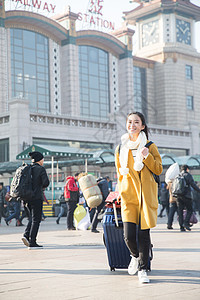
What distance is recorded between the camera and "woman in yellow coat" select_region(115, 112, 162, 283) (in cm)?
519

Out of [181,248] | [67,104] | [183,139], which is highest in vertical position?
[67,104]

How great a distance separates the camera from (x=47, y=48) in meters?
51.7

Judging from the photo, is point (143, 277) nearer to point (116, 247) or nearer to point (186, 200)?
point (116, 247)

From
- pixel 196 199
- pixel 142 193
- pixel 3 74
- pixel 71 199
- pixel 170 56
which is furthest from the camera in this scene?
pixel 170 56

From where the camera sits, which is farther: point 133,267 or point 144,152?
point 133,267

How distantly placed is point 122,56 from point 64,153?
36167 millimetres

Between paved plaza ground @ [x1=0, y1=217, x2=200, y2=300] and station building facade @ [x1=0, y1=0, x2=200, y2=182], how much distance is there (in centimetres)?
2918

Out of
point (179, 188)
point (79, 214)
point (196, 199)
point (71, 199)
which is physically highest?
point (179, 188)

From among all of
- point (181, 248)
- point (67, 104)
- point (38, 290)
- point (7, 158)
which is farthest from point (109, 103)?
point (38, 290)

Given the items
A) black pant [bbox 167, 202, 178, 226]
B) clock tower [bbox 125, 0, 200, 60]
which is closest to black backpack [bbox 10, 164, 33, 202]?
black pant [bbox 167, 202, 178, 226]

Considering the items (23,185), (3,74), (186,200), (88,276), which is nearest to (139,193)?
(88,276)

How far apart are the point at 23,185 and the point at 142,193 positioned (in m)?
3.94

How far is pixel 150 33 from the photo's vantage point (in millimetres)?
71562

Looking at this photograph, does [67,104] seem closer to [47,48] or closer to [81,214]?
[47,48]
